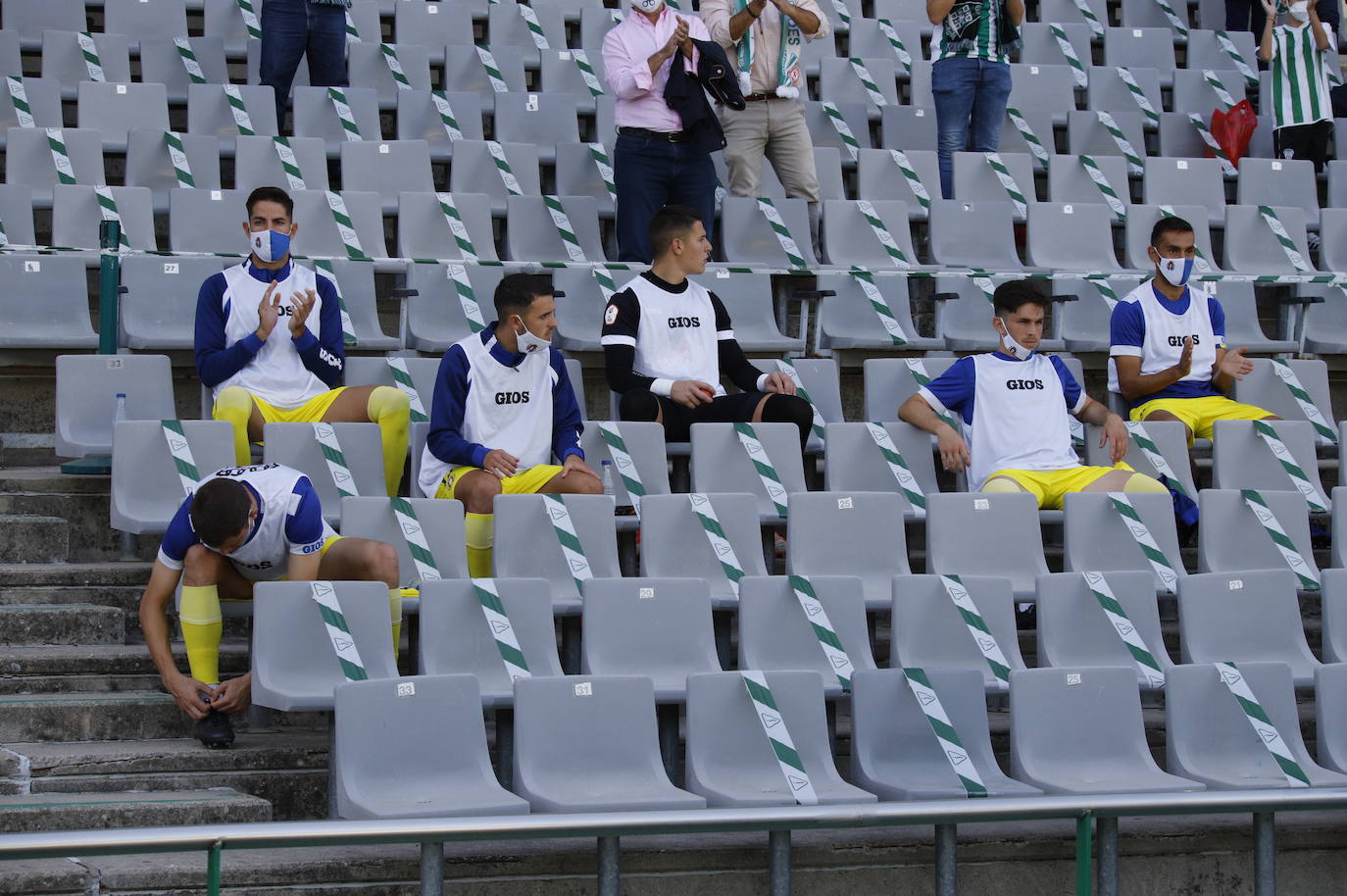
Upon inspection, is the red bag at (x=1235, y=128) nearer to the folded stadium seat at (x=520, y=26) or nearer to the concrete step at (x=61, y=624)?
the folded stadium seat at (x=520, y=26)

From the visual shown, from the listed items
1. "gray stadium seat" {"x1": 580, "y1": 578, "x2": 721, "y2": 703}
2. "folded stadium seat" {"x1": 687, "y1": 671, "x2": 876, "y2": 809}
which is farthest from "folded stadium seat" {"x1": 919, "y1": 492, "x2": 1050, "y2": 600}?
"folded stadium seat" {"x1": 687, "y1": 671, "x2": 876, "y2": 809}

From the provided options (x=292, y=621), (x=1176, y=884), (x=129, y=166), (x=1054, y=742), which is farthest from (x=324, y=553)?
(x=129, y=166)

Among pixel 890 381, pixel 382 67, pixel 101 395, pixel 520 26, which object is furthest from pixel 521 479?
pixel 520 26

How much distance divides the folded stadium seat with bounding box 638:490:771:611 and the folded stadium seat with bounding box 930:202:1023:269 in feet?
9.72

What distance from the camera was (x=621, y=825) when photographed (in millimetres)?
3117

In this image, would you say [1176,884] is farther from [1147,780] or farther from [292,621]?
[292,621]

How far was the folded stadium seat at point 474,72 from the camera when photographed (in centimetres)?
918

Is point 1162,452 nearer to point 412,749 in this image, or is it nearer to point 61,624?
point 412,749

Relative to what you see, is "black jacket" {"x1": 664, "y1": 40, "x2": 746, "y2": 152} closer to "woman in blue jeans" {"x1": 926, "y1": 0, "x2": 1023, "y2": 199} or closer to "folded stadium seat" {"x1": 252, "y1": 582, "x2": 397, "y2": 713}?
"woman in blue jeans" {"x1": 926, "y1": 0, "x2": 1023, "y2": 199}

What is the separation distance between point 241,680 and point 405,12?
5611 millimetres

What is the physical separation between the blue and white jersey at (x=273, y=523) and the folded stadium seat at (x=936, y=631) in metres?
1.77

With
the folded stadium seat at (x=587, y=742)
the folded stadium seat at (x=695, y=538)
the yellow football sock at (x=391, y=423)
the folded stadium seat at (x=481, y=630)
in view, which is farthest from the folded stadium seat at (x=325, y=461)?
the folded stadium seat at (x=587, y=742)

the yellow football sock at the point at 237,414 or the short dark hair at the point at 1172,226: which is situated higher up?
the short dark hair at the point at 1172,226

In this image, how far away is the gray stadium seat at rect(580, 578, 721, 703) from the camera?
5.06 m
